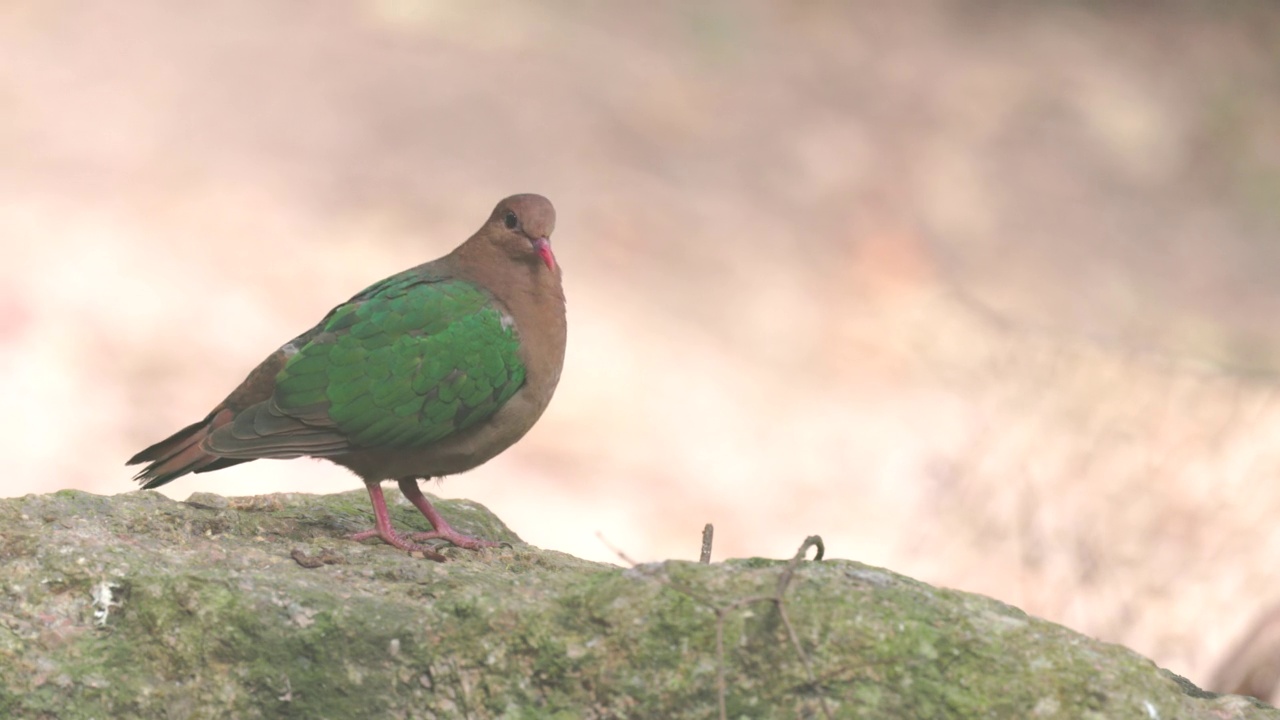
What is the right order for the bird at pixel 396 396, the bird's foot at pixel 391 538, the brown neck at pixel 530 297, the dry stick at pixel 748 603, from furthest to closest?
1. the brown neck at pixel 530 297
2. the bird at pixel 396 396
3. the bird's foot at pixel 391 538
4. the dry stick at pixel 748 603

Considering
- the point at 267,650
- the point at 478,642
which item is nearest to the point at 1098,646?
the point at 478,642

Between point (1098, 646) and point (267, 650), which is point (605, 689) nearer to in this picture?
point (267, 650)

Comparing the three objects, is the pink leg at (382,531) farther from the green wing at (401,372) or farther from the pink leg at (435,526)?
the green wing at (401,372)

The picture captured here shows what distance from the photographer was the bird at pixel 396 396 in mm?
4207

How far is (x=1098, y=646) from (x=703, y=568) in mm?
784

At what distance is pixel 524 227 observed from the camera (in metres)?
4.72

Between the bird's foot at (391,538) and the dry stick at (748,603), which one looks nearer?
the dry stick at (748,603)

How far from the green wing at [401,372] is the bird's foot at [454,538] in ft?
0.86

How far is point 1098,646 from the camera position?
9.52ft

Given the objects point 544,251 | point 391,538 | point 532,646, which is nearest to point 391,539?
point 391,538

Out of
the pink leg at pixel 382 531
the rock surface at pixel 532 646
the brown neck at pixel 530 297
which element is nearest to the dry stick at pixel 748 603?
the rock surface at pixel 532 646

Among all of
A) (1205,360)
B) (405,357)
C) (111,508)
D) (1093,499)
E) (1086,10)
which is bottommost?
(111,508)

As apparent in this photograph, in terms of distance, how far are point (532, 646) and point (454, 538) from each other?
1350 millimetres

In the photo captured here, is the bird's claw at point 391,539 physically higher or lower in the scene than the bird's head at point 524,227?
lower
